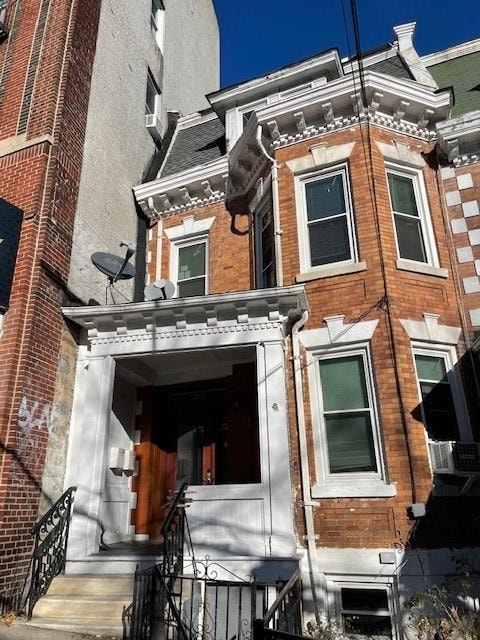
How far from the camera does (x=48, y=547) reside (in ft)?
21.9

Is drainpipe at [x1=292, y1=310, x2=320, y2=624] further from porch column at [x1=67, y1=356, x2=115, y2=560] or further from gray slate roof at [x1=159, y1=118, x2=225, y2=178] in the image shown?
gray slate roof at [x1=159, y1=118, x2=225, y2=178]

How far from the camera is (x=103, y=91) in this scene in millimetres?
10641

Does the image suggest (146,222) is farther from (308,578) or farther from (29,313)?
(308,578)

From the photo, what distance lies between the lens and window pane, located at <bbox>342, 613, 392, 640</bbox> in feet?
20.4

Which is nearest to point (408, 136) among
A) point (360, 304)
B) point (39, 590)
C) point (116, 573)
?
point (360, 304)

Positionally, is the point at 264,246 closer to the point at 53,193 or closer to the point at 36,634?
the point at 53,193

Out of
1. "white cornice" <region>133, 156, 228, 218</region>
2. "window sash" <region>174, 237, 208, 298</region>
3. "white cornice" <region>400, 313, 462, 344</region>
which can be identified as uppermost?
"white cornice" <region>133, 156, 228, 218</region>

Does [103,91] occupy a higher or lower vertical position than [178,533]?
higher

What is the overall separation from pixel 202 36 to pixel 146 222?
11891 mm

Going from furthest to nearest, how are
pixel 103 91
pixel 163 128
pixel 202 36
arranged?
pixel 202 36
pixel 163 128
pixel 103 91

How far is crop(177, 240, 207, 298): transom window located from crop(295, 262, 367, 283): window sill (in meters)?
2.58

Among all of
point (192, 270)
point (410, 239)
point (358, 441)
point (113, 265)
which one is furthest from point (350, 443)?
point (192, 270)

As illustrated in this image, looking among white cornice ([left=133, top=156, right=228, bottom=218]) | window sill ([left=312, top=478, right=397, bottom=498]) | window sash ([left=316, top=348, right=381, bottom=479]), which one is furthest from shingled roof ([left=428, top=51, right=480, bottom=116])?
window sill ([left=312, top=478, right=397, bottom=498])

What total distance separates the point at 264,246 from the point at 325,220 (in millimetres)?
1423
